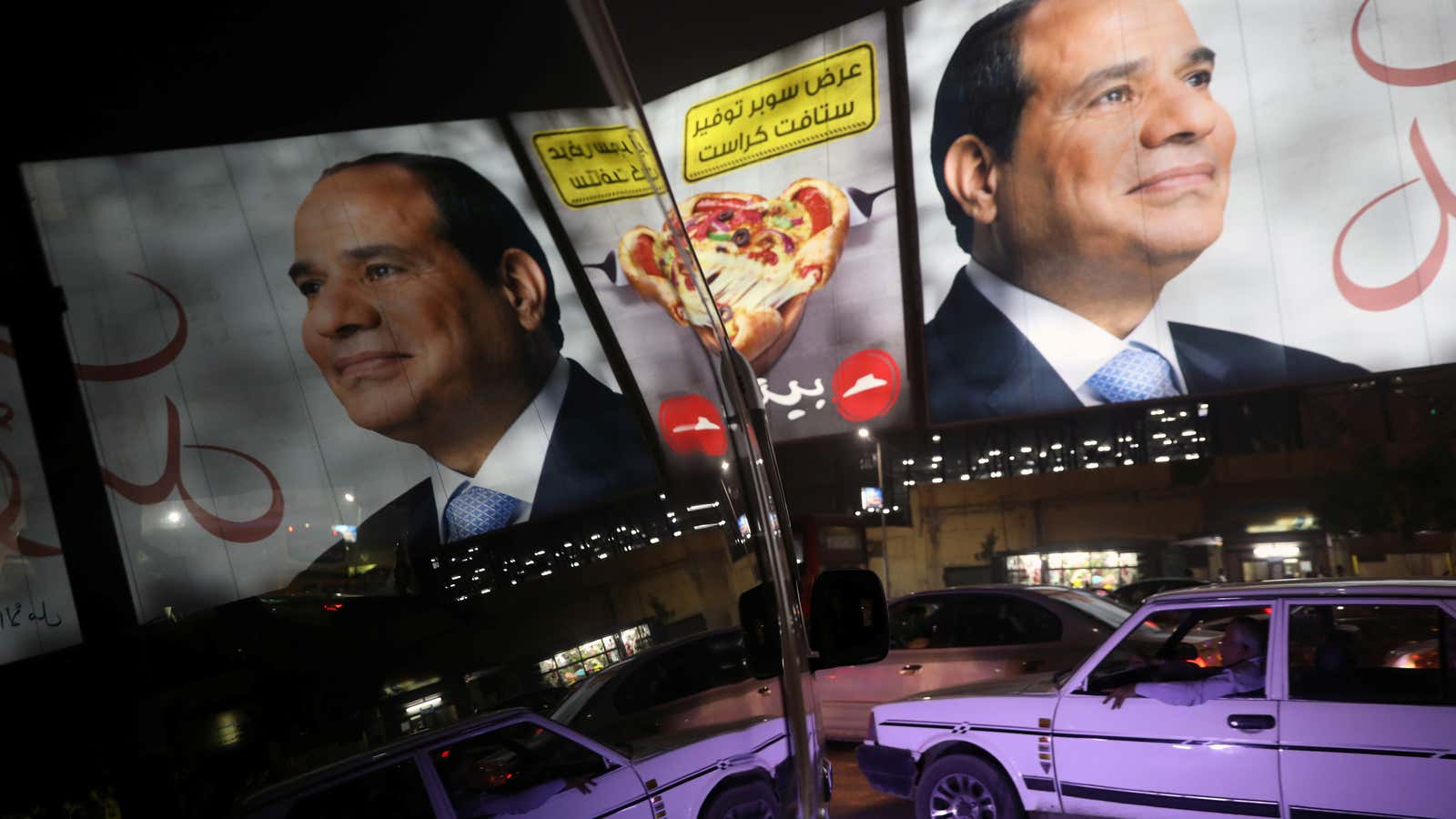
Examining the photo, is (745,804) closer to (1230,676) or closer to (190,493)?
(190,493)

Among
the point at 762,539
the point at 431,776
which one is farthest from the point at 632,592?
the point at 762,539

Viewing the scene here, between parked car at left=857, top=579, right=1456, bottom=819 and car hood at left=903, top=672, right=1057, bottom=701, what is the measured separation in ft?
0.06

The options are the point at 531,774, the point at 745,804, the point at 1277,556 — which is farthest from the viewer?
the point at 1277,556

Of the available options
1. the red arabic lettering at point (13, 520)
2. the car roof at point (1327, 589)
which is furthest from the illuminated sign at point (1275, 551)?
the red arabic lettering at point (13, 520)

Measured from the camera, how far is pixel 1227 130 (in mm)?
17219

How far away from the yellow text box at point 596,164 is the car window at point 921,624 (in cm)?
672

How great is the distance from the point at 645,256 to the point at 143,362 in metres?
0.70

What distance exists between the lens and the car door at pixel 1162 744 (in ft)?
13.2

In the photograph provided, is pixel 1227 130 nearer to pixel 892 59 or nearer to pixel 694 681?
pixel 892 59

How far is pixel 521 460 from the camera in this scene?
0.85 meters

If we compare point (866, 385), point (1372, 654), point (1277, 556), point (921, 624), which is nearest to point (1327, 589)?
point (1372, 654)

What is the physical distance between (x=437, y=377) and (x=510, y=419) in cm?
7

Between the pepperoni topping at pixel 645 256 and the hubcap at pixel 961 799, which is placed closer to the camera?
the pepperoni topping at pixel 645 256

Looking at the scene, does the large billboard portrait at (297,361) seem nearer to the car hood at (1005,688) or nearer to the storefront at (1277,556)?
the car hood at (1005,688)
